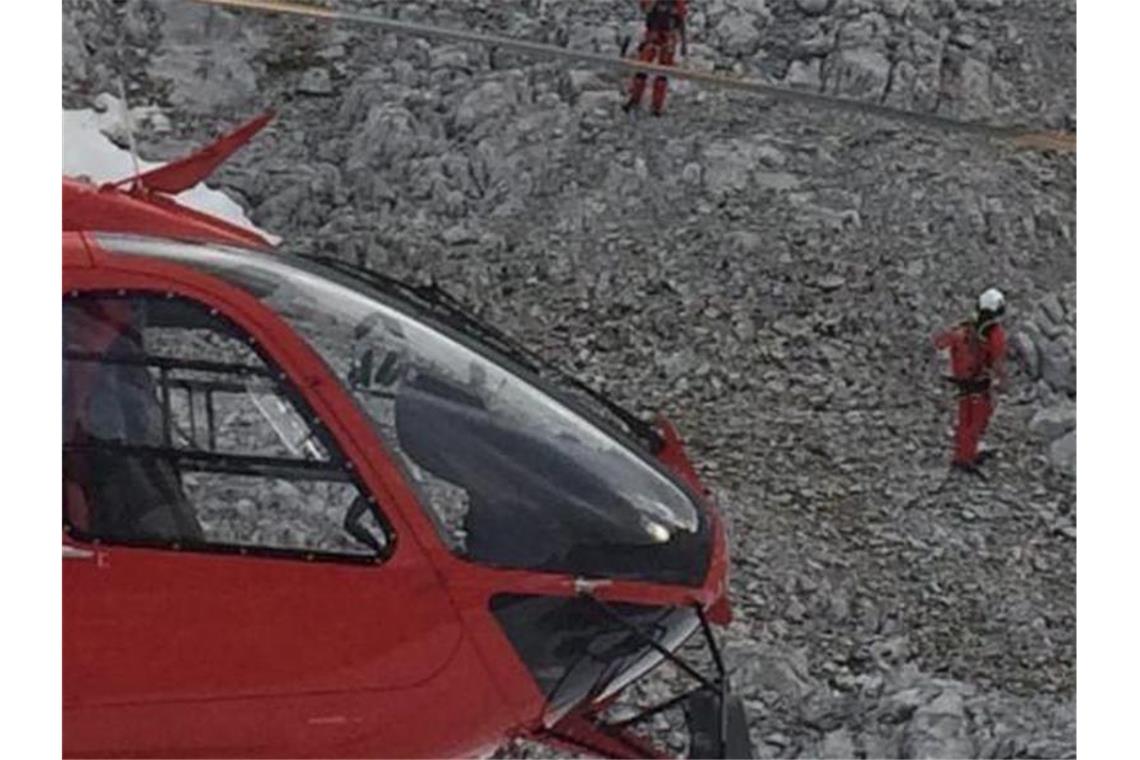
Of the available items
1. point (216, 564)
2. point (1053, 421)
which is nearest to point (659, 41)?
point (1053, 421)

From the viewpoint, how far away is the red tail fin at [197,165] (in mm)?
2102

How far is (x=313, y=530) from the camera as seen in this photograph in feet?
6.64

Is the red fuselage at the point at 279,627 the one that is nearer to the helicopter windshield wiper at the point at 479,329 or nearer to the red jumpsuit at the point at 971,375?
the helicopter windshield wiper at the point at 479,329

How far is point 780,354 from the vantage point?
7.11 ft

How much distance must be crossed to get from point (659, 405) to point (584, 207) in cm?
23

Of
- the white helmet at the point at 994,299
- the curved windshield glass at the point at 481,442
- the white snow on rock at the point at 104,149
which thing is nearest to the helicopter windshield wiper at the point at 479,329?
the curved windshield glass at the point at 481,442

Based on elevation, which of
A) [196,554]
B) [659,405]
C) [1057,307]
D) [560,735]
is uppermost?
[1057,307]

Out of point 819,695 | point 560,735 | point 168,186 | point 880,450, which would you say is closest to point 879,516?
point 880,450

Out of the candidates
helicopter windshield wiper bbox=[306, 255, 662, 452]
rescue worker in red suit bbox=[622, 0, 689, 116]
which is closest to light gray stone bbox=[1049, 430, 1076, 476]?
helicopter windshield wiper bbox=[306, 255, 662, 452]

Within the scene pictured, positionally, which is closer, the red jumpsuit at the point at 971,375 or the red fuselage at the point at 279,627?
the red fuselage at the point at 279,627

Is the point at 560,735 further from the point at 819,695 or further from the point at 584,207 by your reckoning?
the point at 584,207

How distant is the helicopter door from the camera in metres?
1.99

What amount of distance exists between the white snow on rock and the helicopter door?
0.47 feet

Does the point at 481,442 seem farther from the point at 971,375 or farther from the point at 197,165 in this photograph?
the point at 971,375
